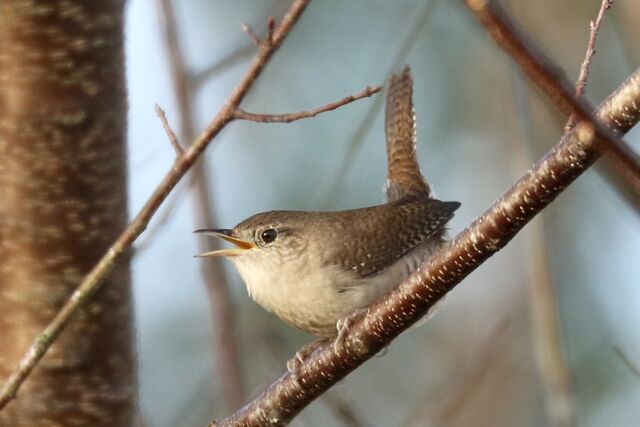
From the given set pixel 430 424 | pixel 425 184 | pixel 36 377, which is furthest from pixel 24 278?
pixel 430 424

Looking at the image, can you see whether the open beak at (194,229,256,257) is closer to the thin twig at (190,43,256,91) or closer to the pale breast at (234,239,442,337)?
the pale breast at (234,239,442,337)

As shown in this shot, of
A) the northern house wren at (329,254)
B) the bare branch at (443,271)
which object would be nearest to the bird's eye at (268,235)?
the northern house wren at (329,254)

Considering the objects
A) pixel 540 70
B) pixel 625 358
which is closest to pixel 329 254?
pixel 625 358

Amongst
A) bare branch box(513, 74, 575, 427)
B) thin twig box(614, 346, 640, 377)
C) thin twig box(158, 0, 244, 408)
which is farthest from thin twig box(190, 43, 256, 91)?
thin twig box(614, 346, 640, 377)

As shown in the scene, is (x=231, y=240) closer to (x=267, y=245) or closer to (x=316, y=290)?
(x=267, y=245)

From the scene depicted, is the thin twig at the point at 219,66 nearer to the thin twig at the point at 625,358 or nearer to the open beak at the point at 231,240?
the open beak at the point at 231,240

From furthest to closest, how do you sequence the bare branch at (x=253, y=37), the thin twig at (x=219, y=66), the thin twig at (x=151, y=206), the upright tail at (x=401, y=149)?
1. the upright tail at (x=401, y=149)
2. the thin twig at (x=219, y=66)
3. the bare branch at (x=253, y=37)
4. the thin twig at (x=151, y=206)
